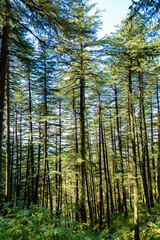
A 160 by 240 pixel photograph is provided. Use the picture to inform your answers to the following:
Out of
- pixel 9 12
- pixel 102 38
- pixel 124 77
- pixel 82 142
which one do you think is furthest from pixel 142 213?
pixel 9 12

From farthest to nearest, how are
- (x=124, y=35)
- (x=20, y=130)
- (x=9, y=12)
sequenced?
(x=20, y=130) < (x=124, y=35) < (x=9, y=12)

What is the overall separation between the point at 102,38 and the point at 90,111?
312 inches

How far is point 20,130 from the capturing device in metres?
18.3

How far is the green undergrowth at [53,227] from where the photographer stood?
2.46 metres

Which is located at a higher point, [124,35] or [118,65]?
[124,35]

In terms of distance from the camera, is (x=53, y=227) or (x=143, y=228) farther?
(x=143, y=228)

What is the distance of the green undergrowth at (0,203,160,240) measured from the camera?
2.46 meters

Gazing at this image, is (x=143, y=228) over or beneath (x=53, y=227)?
beneath

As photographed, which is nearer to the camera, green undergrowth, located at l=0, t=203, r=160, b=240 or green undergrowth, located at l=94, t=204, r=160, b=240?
green undergrowth, located at l=0, t=203, r=160, b=240

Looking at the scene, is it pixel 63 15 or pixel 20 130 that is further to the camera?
pixel 20 130

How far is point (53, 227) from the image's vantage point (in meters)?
2.54

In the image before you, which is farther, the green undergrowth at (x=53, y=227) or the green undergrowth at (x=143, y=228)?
the green undergrowth at (x=143, y=228)

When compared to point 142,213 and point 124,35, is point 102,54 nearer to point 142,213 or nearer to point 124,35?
point 124,35

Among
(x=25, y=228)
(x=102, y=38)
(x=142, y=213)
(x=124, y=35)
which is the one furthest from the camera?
(x=142, y=213)
